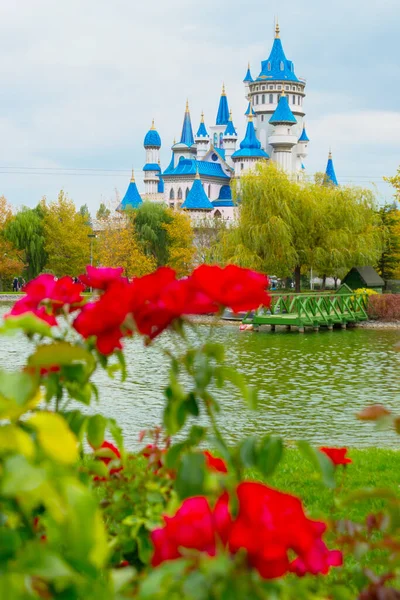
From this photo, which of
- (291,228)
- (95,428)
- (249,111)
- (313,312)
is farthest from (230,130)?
(95,428)

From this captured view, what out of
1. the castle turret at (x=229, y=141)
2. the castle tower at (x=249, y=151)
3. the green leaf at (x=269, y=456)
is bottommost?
the green leaf at (x=269, y=456)

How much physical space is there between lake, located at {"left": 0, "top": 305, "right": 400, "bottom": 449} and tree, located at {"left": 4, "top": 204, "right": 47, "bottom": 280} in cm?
2641

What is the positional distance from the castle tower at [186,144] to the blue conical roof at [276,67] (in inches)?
448

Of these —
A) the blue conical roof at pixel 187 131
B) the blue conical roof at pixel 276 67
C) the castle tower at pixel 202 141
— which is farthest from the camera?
the blue conical roof at pixel 187 131

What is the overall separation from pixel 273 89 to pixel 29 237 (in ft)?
113

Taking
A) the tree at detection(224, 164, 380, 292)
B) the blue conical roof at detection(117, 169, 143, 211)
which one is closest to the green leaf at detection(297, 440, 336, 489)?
the tree at detection(224, 164, 380, 292)

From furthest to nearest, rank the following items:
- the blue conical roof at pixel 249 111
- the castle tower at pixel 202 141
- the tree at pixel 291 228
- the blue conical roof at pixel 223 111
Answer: the blue conical roof at pixel 223 111 < the castle tower at pixel 202 141 < the blue conical roof at pixel 249 111 < the tree at pixel 291 228

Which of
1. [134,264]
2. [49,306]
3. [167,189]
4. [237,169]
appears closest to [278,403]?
[49,306]

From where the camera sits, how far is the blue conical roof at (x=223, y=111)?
282 feet

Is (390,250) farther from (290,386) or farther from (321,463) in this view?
(321,463)

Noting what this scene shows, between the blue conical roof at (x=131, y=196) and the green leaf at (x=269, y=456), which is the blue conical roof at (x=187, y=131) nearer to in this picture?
the blue conical roof at (x=131, y=196)

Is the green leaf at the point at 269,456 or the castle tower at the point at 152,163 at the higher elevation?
the castle tower at the point at 152,163

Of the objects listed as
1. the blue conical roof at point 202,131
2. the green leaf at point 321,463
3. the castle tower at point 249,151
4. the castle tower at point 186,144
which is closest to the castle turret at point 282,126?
the castle tower at point 249,151

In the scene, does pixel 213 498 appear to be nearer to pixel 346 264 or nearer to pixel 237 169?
pixel 346 264
